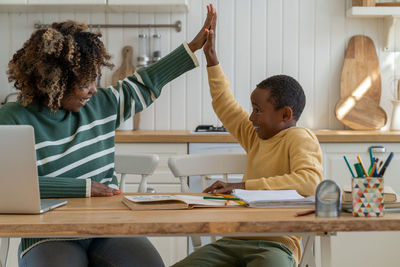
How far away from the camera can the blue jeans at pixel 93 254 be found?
1.65m

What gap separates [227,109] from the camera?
A: 2230mm

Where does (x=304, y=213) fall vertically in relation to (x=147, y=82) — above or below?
below

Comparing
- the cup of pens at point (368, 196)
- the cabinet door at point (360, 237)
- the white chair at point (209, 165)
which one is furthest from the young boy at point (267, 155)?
the cabinet door at point (360, 237)

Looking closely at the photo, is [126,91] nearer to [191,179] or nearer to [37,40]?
[37,40]

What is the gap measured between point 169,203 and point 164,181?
6.05 feet

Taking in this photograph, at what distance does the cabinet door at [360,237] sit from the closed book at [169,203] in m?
1.87

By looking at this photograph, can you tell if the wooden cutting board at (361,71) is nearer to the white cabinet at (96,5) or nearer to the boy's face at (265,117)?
the white cabinet at (96,5)

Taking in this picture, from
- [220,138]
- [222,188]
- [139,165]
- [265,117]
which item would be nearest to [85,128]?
[139,165]

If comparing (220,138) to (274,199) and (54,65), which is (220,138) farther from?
(274,199)

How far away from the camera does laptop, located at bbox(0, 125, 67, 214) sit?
4.67 ft

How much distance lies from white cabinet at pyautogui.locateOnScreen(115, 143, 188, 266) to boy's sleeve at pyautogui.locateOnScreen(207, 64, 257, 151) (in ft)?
3.86

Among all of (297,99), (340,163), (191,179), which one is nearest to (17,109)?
(297,99)

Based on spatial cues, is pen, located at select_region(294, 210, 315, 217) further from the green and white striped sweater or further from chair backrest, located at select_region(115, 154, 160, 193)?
chair backrest, located at select_region(115, 154, 160, 193)

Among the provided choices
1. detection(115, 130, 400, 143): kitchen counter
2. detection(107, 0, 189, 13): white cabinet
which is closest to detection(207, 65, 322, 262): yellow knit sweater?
detection(115, 130, 400, 143): kitchen counter
